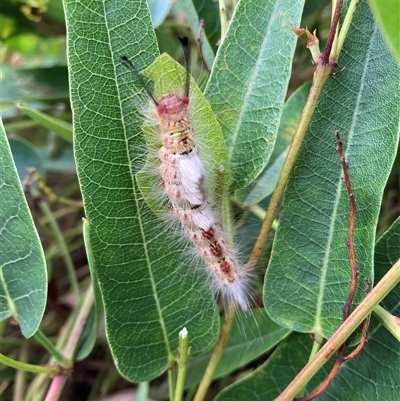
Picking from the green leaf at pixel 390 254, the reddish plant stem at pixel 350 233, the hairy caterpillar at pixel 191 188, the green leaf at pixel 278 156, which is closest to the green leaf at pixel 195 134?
the hairy caterpillar at pixel 191 188

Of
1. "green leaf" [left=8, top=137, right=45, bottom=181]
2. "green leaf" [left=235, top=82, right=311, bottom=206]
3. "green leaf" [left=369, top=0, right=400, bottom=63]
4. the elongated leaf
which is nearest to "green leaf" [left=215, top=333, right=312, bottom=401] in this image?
the elongated leaf

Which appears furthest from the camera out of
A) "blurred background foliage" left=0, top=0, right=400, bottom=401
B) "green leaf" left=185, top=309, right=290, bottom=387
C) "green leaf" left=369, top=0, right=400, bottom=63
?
"blurred background foliage" left=0, top=0, right=400, bottom=401

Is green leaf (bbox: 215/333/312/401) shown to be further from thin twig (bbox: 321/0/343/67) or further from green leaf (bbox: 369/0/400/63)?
green leaf (bbox: 369/0/400/63)

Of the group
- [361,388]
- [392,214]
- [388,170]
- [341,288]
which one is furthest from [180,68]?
[392,214]

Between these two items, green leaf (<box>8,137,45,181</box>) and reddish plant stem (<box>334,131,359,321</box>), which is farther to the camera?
green leaf (<box>8,137,45,181</box>)

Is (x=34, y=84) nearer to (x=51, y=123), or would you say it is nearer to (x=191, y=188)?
(x=51, y=123)

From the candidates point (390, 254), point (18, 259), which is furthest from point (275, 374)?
point (18, 259)

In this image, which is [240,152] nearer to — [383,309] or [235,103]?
[235,103]
